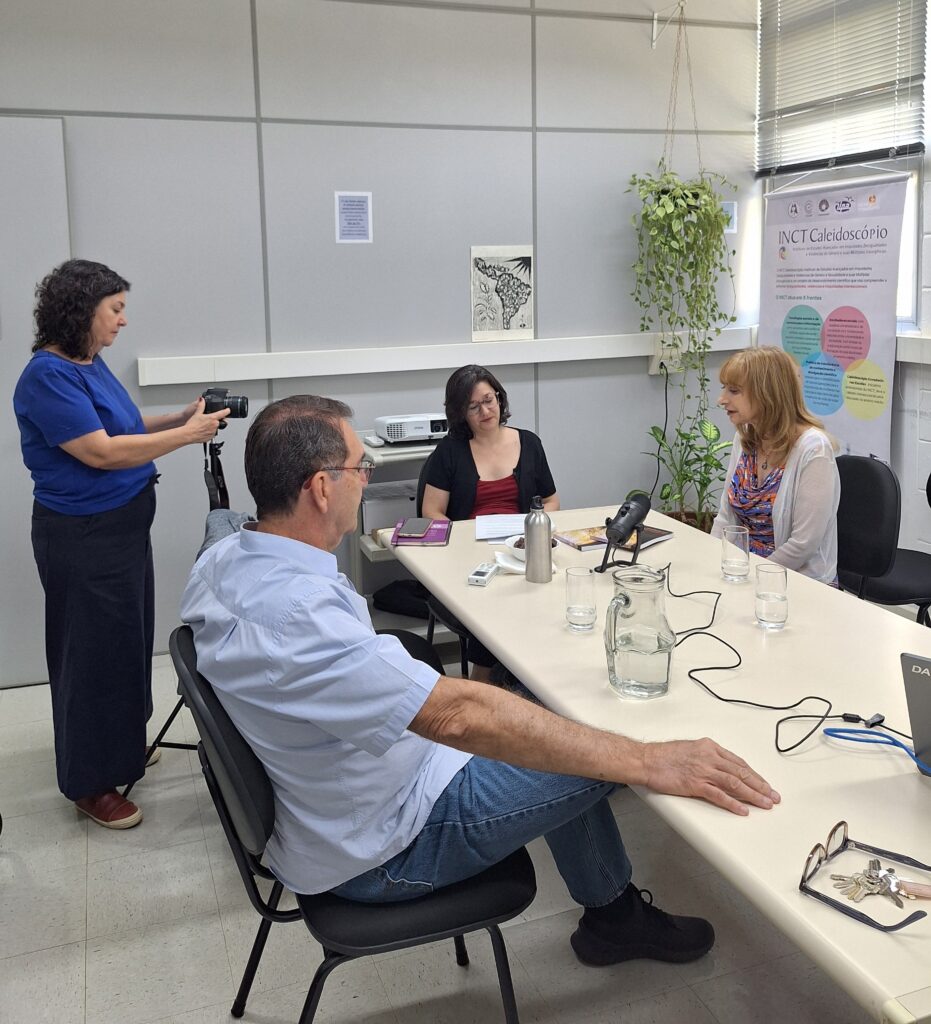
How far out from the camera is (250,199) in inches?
163

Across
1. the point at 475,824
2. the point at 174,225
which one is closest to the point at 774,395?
the point at 475,824

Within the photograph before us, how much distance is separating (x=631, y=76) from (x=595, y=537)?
274cm

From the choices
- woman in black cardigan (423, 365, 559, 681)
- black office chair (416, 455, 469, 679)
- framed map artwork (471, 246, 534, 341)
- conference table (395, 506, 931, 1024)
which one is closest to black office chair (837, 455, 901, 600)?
conference table (395, 506, 931, 1024)

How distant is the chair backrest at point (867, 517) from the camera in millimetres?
3227

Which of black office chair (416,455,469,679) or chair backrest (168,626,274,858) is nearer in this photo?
chair backrest (168,626,274,858)

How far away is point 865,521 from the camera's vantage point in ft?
10.8

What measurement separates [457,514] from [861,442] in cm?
211

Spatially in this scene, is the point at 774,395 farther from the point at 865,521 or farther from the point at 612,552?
the point at 612,552

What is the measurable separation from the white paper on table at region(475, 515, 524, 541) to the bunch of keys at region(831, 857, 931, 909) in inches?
74.4

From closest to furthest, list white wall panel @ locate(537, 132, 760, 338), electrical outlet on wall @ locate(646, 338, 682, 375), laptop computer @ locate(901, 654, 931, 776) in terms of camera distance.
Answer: laptop computer @ locate(901, 654, 931, 776), white wall panel @ locate(537, 132, 760, 338), electrical outlet on wall @ locate(646, 338, 682, 375)

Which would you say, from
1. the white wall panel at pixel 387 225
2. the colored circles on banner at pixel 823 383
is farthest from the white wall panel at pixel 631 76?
the colored circles on banner at pixel 823 383

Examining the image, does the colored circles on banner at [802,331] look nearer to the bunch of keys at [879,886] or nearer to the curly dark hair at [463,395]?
the curly dark hair at [463,395]

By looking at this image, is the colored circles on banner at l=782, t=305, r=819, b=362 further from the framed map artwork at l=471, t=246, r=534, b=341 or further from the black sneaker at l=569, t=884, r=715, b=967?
the black sneaker at l=569, t=884, r=715, b=967

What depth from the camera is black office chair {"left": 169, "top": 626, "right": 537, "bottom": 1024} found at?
5.23 feet
